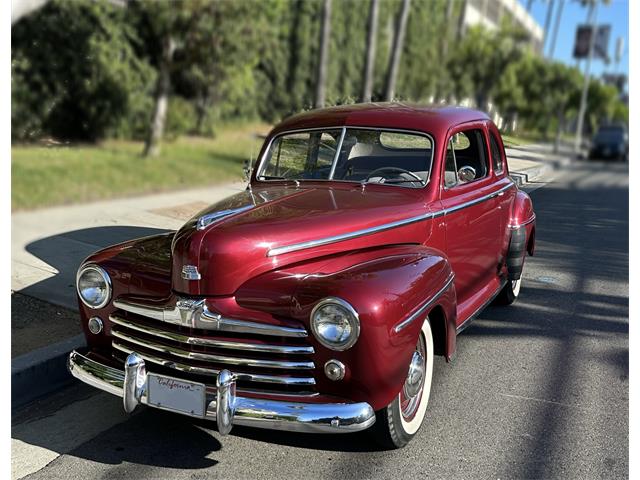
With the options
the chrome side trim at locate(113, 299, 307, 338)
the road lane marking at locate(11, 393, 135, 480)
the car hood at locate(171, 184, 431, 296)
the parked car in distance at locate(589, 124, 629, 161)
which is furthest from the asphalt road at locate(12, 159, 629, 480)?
the parked car in distance at locate(589, 124, 629, 161)

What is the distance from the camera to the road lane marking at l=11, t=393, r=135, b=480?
3.04 metres

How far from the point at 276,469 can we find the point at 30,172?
18.6 feet

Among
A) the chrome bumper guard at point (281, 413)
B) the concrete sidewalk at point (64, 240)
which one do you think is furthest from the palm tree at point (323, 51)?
the chrome bumper guard at point (281, 413)

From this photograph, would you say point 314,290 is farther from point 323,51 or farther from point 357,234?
point 323,51

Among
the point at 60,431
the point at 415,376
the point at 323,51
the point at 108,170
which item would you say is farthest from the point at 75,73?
the point at 323,51

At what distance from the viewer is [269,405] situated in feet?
8.80

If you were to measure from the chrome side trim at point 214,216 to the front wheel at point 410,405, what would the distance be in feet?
3.89

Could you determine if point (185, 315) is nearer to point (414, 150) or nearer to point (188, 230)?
point (188, 230)

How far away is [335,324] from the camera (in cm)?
266

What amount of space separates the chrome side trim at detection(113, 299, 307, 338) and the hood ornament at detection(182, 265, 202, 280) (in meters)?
0.11

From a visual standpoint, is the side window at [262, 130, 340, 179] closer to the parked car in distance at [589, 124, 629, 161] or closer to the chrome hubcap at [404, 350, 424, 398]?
the chrome hubcap at [404, 350, 424, 398]

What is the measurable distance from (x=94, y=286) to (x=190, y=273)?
0.69 metres

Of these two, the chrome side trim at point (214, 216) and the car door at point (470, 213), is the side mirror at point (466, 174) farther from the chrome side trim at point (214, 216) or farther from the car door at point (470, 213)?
the chrome side trim at point (214, 216)
